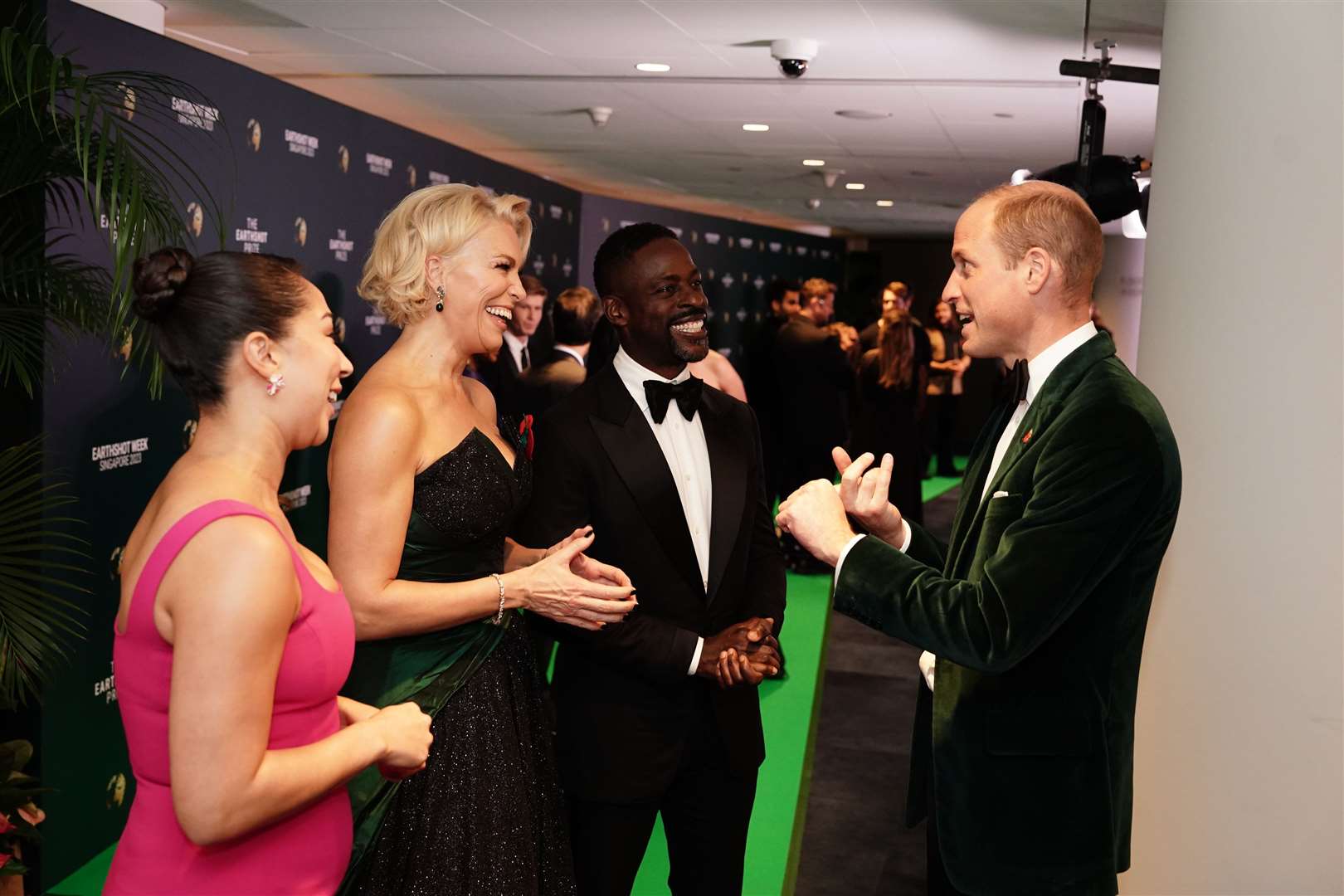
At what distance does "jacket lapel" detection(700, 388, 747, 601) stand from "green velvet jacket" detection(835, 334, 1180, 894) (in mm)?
469

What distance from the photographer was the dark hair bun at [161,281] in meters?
1.49

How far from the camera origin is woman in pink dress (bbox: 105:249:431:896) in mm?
1358

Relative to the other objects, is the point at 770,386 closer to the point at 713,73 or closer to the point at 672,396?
the point at 713,73

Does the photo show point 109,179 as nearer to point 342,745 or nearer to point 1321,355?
point 342,745

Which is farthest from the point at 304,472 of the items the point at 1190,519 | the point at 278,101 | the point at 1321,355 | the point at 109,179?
the point at 1321,355

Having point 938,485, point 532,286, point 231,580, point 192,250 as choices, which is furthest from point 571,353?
point 938,485

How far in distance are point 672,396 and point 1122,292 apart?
41.8 feet

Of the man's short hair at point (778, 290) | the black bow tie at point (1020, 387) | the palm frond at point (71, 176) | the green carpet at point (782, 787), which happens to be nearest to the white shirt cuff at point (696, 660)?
the black bow tie at point (1020, 387)

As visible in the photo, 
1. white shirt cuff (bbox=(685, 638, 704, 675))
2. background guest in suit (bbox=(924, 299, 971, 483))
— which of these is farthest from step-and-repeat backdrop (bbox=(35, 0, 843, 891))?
background guest in suit (bbox=(924, 299, 971, 483))

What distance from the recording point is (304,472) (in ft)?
16.1

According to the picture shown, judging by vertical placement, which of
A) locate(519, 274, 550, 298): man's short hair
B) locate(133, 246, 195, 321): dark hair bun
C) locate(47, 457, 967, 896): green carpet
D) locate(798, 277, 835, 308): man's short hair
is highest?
locate(798, 277, 835, 308): man's short hair

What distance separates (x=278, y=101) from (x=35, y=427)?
5.84ft

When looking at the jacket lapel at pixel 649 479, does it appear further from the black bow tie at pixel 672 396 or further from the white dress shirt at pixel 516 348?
the white dress shirt at pixel 516 348

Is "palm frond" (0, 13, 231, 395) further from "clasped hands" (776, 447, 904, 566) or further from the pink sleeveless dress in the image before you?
"clasped hands" (776, 447, 904, 566)
